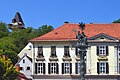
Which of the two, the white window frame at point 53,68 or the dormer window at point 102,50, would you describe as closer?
the dormer window at point 102,50

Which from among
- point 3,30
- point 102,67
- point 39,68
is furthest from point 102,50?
point 3,30

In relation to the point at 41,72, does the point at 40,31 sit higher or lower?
higher

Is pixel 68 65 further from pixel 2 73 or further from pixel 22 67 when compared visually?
pixel 22 67

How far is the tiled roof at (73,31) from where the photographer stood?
7162cm

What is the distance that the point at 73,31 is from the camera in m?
72.8

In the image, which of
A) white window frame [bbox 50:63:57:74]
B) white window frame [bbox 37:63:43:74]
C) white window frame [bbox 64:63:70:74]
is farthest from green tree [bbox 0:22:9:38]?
white window frame [bbox 64:63:70:74]

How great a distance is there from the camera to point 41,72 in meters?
71.1

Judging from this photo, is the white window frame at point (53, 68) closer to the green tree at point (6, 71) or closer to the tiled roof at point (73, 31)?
the tiled roof at point (73, 31)

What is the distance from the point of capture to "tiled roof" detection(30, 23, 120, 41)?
235ft

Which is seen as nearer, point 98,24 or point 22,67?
point 98,24

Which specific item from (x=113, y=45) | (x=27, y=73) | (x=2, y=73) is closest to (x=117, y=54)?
(x=113, y=45)

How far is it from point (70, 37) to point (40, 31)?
68.7 m

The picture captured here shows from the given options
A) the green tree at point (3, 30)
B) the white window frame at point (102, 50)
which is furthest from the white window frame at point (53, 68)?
the green tree at point (3, 30)

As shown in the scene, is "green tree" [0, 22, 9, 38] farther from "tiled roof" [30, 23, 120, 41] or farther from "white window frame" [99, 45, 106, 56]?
"white window frame" [99, 45, 106, 56]
